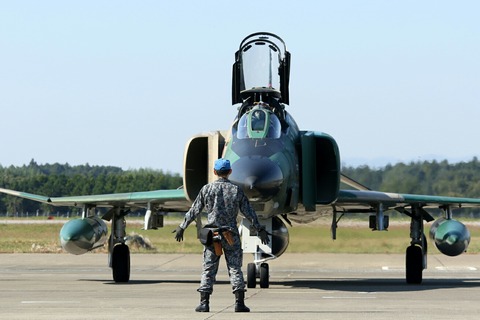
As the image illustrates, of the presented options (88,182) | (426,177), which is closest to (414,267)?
(426,177)

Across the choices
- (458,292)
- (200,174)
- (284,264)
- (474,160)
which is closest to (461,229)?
(458,292)

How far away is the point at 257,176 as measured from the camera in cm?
1466

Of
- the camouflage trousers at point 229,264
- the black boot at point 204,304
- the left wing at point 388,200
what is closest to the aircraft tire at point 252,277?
the left wing at point 388,200

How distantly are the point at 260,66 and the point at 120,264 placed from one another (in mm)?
4287

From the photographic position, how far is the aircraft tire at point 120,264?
1912 centimetres

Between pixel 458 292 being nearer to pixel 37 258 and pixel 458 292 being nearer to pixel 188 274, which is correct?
pixel 188 274

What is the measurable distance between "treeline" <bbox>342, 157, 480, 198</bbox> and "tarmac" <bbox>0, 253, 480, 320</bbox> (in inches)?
207

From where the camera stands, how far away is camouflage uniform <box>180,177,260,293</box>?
11719 millimetres

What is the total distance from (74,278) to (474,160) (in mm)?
24463

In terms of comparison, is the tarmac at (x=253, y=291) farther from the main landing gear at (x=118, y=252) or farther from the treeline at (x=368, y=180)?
the treeline at (x=368, y=180)

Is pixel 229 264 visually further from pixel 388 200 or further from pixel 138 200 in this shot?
pixel 388 200

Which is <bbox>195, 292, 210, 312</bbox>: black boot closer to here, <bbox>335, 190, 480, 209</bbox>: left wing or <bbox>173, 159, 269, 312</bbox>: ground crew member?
<bbox>173, 159, 269, 312</bbox>: ground crew member

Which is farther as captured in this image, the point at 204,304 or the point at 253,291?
the point at 253,291

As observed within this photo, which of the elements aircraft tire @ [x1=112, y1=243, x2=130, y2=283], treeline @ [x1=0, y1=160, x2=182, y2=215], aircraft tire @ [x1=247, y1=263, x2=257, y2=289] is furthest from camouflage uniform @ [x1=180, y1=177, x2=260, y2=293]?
treeline @ [x1=0, y1=160, x2=182, y2=215]
